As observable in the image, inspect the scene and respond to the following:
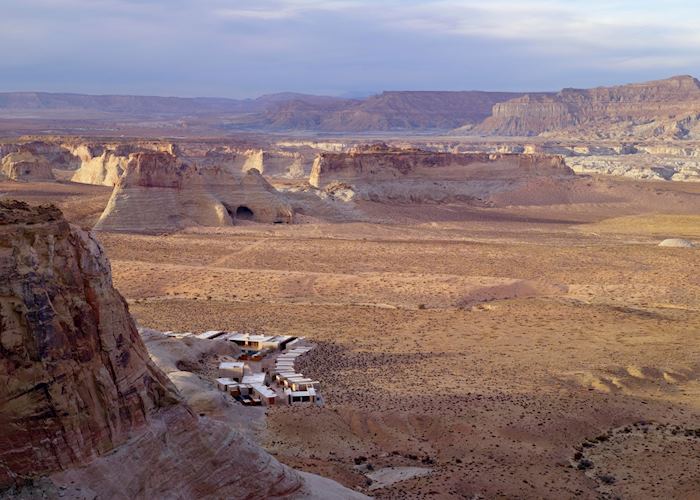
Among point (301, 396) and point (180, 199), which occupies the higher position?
point (180, 199)

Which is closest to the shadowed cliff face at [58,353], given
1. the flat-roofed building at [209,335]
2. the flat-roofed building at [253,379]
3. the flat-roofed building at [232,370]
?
the flat-roofed building at [253,379]

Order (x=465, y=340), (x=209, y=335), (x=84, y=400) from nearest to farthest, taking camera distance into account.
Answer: (x=84, y=400), (x=209, y=335), (x=465, y=340)

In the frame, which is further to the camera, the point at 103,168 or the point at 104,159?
the point at 104,159

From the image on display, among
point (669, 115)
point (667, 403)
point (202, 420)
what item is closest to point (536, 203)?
point (667, 403)

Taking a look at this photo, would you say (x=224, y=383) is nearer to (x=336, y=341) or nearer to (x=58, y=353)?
(x=336, y=341)

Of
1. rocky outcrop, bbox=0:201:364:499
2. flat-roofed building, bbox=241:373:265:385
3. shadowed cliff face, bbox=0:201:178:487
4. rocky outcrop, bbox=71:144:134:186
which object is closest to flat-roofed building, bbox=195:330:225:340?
flat-roofed building, bbox=241:373:265:385

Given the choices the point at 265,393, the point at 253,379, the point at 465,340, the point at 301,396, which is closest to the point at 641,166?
the point at 465,340

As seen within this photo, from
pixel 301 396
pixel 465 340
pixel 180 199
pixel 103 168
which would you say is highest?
pixel 103 168
